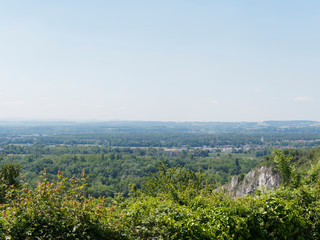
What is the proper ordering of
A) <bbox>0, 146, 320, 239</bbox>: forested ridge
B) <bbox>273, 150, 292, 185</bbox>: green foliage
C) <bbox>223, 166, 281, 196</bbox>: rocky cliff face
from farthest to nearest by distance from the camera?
<bbox>223, 166, 281, 196</bbox>: rocky cliff face, <bbox>273, 150, 292, 185</bbox>: green foliage, <bbox>0, 146, 320, 239</bbox>: forested ridge

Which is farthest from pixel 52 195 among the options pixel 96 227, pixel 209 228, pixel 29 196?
pixel 209 228

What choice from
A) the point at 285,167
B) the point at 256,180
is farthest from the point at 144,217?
the point at 256,180

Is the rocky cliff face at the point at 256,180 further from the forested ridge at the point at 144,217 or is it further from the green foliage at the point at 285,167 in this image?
the forested ridge at the point at 144,217

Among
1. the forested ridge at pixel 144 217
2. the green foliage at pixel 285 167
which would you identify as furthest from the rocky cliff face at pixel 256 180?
the forested ridge at pixel 144 217

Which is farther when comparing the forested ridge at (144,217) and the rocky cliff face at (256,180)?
the rocky cliff face at (256,180)

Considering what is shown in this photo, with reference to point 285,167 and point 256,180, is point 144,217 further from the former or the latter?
point 256,180

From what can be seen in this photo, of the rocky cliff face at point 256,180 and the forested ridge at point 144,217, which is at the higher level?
the forested ridge at point 144,217

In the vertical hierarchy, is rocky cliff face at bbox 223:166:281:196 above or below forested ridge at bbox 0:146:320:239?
below

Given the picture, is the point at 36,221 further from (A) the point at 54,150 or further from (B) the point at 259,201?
(A) the point at 54,150

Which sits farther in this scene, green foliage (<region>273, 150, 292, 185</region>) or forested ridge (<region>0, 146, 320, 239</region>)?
green foliage (<region>273, 150, 292, 185</region>)

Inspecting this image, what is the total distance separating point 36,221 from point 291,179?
8.19m

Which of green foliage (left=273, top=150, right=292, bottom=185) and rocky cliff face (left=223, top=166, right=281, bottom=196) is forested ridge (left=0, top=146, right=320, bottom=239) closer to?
green foliage (left=273, top=150, right=292, bottom=185)

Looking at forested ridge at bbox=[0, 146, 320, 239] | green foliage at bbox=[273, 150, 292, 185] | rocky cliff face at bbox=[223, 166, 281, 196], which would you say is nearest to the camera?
forested ridge at bbox=[0, 146, 320, 239]

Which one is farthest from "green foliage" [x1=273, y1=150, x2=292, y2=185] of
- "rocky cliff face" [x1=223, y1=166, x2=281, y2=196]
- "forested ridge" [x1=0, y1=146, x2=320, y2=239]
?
"rocky cliff face" [x1=223, y1=166, x2=281, y2=196]
